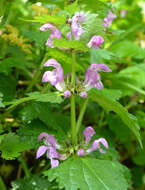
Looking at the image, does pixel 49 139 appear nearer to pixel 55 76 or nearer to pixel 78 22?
pixel 55 76

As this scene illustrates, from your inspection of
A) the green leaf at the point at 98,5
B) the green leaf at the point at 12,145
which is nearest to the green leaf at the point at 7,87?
the green leaf at the point at 12,145

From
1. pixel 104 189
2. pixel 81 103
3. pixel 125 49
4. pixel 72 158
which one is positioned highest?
pixel 125 49

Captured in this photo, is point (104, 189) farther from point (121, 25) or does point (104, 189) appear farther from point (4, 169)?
point (121, 25)

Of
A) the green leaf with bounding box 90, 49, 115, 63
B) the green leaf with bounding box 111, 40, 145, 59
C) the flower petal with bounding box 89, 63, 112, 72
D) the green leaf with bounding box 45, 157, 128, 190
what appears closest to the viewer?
the green leaf with bounding box 45, 157, 128, 190

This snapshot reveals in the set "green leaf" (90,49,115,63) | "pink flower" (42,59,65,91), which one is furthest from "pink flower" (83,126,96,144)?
"green leaf" (90,49,115,63)

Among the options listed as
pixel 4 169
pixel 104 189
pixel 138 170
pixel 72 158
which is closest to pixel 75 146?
pixel 72 158

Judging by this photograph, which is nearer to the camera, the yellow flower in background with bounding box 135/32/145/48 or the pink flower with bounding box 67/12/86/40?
the pink flower with bounding box 67/12/86/40

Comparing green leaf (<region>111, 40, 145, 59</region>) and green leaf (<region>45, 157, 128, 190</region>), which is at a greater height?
green leaf (<region>111, 40, 145, 59</region>)

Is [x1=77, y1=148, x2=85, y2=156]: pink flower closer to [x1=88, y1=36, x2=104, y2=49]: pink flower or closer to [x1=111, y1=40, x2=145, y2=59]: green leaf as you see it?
[x1=88, y1=36, x2=104, y2=49]: pink flower
